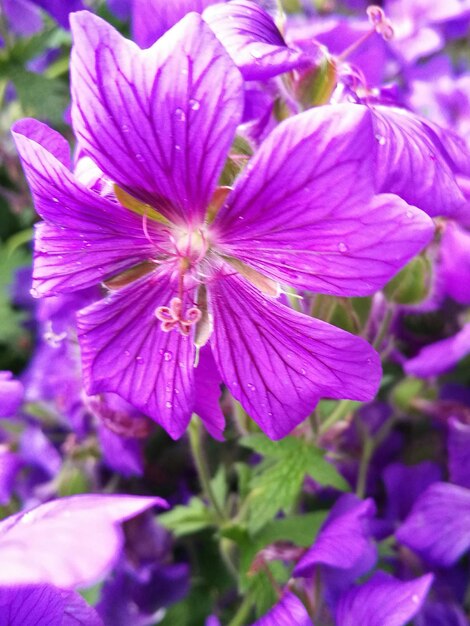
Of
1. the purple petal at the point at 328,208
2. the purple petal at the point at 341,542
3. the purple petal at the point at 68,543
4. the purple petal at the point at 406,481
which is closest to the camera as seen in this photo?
the purple petal at the point at 68,543

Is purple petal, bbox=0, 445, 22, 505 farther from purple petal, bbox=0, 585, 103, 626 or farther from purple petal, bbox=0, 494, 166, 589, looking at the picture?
purple petal, bbox=0, 494, 166, 589

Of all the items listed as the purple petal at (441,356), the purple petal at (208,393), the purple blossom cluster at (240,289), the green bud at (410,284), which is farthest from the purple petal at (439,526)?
the purple petal at (208,393)

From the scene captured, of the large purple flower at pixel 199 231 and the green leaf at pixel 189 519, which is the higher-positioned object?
the large purple flower at pixel 199 231

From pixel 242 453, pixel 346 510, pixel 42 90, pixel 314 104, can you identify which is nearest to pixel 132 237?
pixel 314 104

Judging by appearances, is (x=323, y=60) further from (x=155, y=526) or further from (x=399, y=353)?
(x=155, y=526)

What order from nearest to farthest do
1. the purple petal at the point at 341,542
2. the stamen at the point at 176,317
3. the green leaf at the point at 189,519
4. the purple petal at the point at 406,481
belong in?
the stamen at the point at 176,317 → the purple petal at the point at 341,542 → the green leaf at the point at 189,519 → the purple petal at the point at 406,481

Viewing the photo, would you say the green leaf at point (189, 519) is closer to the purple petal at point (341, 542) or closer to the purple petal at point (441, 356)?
the purple petal at point (341, 542)
